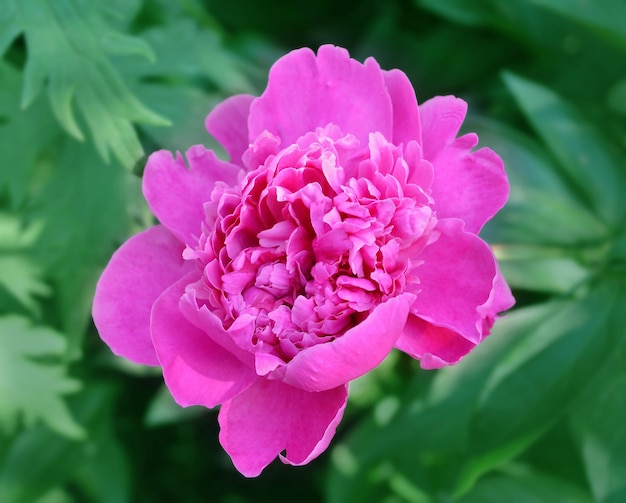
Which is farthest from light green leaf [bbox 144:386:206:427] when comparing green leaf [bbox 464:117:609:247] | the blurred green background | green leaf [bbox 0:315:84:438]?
green leaf [bbox 464:117:609:247]

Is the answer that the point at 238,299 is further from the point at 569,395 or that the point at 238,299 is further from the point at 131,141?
the point at 569,395

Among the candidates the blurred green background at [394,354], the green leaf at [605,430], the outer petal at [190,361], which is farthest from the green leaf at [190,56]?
the green leaf at [605,430]

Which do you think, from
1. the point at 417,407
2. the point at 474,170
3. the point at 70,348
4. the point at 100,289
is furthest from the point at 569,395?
the point at 70,348

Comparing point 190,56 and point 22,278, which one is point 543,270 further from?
point 22,278

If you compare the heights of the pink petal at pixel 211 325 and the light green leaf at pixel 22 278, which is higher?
the pink petal at pixel 211 325

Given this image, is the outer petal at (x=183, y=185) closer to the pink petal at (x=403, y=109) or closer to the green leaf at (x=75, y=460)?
the pink petal at (x=403, y=109)

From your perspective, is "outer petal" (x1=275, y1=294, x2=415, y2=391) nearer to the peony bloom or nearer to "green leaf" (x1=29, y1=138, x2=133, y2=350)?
the peony bloom
